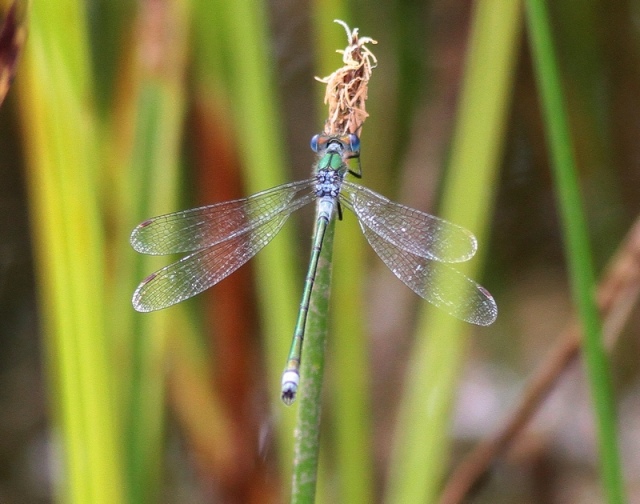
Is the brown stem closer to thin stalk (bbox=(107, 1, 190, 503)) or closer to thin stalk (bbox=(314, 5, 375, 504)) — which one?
thin stalk (bbox=(314, 5, 375, 504))

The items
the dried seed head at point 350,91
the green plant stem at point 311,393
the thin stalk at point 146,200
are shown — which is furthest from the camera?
the thin stalk at point 146,200

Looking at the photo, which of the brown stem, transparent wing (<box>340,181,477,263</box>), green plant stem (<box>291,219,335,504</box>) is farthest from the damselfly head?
the brown stem

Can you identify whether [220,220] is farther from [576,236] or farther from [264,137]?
[576,236]

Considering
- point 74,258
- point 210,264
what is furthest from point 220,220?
point 74,258

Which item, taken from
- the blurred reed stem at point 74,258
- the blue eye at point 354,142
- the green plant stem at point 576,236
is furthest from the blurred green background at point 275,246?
the green plant stem at point 576,236

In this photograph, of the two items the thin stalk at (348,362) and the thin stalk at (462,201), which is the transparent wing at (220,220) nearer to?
the thin stalk at (348,362)

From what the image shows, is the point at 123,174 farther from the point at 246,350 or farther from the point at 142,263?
the point at 246,350
